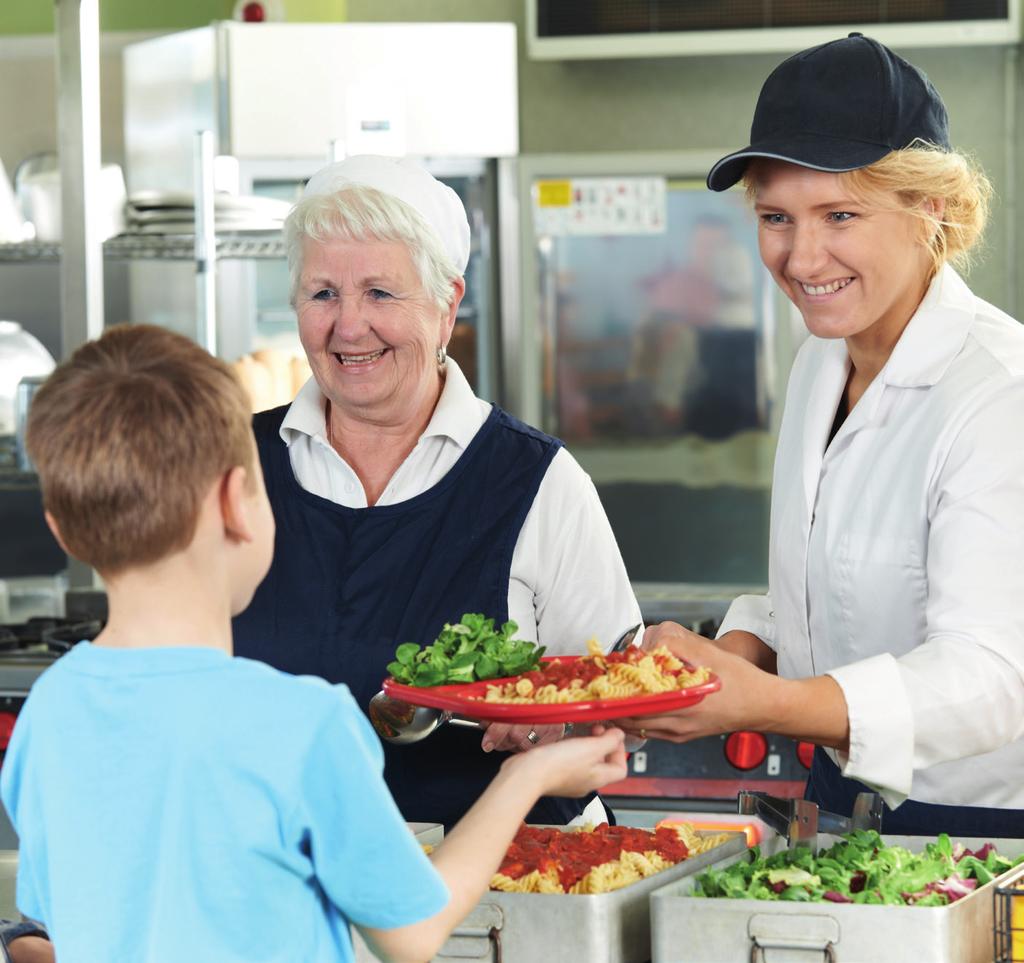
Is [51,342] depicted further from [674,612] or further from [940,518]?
[940,518]

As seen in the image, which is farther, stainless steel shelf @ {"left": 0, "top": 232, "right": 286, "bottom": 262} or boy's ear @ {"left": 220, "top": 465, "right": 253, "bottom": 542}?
stainless steel shelf @ {"left": 0, "top": 232, "right": 286, "bottom": 262}

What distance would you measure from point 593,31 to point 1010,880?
11.5ft

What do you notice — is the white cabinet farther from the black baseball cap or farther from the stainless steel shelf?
the black baseball cap

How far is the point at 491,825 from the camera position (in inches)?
46.1

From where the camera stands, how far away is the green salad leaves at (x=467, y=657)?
1411 mm

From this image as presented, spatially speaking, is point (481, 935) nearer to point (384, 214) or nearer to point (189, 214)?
point (384, 214)

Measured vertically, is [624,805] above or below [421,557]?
below

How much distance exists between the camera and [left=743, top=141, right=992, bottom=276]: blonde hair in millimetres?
1490

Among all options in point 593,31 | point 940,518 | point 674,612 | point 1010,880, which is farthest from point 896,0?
point 1010,880

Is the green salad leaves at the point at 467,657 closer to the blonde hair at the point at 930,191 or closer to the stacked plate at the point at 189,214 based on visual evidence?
the blonde hair at the point at 930,191

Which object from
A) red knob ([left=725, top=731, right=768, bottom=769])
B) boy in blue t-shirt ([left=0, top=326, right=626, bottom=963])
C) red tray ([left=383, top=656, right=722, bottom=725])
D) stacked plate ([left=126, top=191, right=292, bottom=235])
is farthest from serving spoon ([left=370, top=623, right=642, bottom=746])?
stacked plate ([left=126, top=191, right=292, bottom=235])

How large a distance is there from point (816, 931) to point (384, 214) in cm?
95

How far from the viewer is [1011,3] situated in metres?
4.25

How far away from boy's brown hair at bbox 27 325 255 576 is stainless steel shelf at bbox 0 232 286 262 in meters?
2.09
